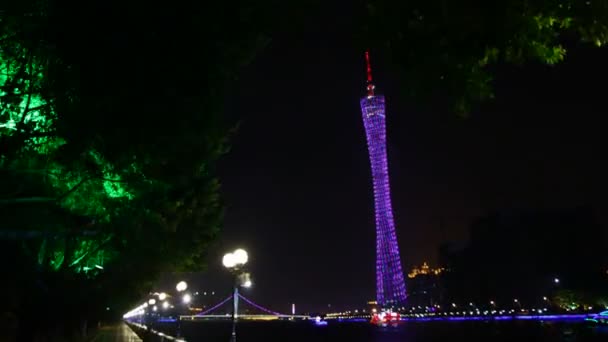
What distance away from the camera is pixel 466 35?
4.23m

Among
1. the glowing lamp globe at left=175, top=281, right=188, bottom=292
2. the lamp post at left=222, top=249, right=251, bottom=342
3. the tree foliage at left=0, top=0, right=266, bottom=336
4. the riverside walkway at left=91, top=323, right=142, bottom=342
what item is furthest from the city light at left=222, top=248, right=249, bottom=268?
the riverside walkway at left=91, top=323, right=142, bottom=342

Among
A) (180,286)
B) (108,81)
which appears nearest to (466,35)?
(108,81)

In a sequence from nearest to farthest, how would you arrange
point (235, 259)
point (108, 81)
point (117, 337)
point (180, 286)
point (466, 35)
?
point (466, 35)
point (108, 81)
point (235, 259)
point (180, 286)
point (117, 337)

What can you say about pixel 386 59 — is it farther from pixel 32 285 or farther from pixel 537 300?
pixel 537 300

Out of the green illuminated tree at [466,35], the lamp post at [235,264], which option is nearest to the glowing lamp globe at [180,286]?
the lamp post at [235,264]

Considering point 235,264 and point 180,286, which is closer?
point 235,264

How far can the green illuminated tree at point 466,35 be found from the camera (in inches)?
163

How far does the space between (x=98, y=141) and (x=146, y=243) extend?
8870 millimetres

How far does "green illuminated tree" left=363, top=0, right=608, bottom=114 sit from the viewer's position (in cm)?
413

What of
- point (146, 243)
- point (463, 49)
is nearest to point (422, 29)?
point (463, 49)

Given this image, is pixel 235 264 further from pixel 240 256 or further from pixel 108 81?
pixel 108 81

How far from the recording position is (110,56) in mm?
5906

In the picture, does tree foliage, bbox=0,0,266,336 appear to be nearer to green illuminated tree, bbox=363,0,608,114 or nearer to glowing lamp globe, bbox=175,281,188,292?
green illuminated tree, bbox=363,0,608,114

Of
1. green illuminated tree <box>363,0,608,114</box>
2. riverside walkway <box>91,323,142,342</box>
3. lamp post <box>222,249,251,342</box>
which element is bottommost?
riverside walkway <box>91,323,142,342</box>
